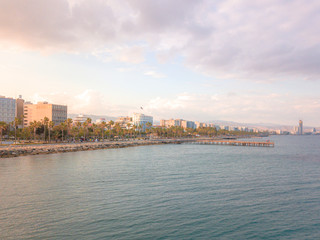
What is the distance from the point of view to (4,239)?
64.8 ft

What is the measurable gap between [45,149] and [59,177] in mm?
49918

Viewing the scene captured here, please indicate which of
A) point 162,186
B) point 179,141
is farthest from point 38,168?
point 179,141

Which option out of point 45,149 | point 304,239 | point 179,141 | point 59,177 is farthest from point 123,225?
point 179,141

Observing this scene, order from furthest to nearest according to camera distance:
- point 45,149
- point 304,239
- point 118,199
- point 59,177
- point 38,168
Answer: point 45,149, point 38,168, point 59,177, point 118,199, point 304,239

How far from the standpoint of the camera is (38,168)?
53562 mm

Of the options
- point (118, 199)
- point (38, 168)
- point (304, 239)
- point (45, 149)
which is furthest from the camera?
point (45, 149)

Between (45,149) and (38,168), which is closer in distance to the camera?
(38,168)

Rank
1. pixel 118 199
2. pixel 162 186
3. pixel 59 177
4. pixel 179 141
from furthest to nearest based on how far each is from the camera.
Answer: pixel 179 141
pixel 59 177
pixel 162 186
pixel 118 199

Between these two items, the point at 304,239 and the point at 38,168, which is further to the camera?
the point at 38,168

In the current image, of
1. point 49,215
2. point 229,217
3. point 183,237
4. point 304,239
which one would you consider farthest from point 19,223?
point 304,239

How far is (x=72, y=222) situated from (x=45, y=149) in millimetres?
72635

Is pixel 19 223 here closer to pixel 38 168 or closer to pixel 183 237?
pixel 183 237

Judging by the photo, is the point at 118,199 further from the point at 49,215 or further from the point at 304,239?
the point at 304,239

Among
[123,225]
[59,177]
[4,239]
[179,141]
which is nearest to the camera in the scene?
[4,239]
